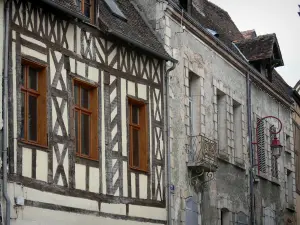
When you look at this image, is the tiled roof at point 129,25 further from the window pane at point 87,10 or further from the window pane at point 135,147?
the window pane at point 135,147

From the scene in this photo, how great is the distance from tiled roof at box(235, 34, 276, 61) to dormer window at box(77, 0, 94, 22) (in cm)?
1020

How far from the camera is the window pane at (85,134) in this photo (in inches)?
578

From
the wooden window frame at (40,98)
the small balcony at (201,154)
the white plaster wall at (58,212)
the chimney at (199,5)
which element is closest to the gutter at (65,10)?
the wooden window frame at (40,98)

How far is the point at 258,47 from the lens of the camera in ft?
82.8

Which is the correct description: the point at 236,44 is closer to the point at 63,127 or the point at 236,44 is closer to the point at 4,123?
the point at 63,127

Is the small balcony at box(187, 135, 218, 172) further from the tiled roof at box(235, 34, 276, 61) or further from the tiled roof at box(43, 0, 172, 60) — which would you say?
the tiled roof at box(235, 34, 276, 61)

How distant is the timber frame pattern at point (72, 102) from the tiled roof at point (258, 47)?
8023 millimetres

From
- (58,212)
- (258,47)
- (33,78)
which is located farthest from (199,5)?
(58,212)

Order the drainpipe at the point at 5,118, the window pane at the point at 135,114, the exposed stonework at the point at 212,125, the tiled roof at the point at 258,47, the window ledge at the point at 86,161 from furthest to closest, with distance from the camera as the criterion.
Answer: the tiled roof at the point at 258,47, the exposed stonework at the point at 212,125, the window pane at the point at 135,114, the window ledge at the point at 86,161, the drainpipe at the point at 5,118

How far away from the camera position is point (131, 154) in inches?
636

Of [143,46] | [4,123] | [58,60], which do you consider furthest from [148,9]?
[4,123]

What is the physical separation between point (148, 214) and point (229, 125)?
598 cm

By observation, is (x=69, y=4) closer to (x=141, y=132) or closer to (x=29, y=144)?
(x=29, y=144)

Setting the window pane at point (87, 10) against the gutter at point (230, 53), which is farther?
the gutter at point (230, 53)
